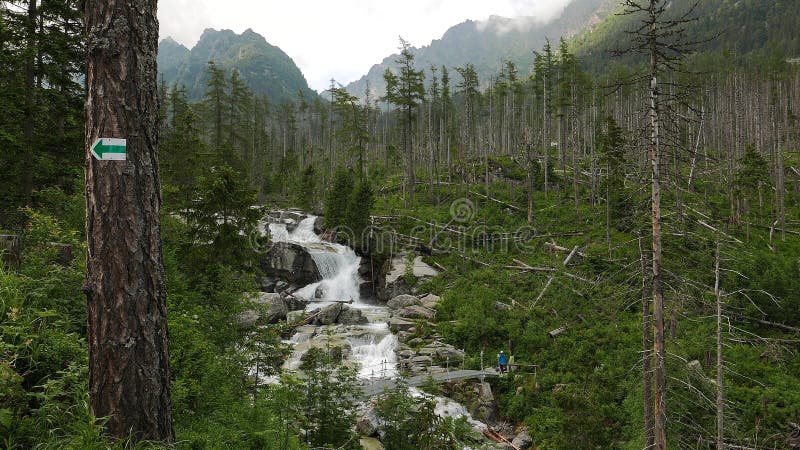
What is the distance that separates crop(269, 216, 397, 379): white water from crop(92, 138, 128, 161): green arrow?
986 centimetres

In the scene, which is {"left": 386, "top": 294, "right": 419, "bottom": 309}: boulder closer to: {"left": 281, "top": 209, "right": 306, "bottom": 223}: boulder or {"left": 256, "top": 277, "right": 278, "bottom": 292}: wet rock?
{"left": 256, "top": 277, "right": 278, "bottom": 292}: wet rock

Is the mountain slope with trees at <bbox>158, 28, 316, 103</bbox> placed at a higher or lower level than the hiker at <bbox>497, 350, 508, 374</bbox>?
higher

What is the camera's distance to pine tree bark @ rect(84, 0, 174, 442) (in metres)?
2.97

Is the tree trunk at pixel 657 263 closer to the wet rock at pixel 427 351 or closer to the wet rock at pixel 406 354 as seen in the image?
the wet rock at pixel 427 351

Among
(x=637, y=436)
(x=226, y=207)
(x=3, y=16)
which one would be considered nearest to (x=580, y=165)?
(x=637, y=436)

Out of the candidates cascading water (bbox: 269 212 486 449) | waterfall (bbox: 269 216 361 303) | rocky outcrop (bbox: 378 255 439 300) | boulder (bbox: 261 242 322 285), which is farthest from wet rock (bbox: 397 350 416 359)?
boulder (bbox: 261 242 322 285)

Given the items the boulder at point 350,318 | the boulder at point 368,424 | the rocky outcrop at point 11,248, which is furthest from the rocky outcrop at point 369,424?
the boulder at point 350,318

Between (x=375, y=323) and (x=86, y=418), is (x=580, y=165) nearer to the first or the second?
(x=375, y=323)

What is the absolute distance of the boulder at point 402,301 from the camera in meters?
23.7

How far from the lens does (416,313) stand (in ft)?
72.0

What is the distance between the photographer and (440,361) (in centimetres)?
1717

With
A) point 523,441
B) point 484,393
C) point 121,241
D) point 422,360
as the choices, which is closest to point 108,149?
point 121,241

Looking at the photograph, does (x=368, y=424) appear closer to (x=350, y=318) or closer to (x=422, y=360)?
(x=422, y=360)

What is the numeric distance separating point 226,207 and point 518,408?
14.0 m
